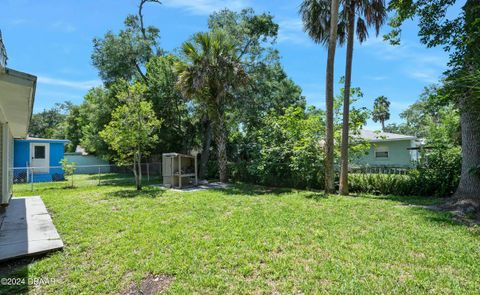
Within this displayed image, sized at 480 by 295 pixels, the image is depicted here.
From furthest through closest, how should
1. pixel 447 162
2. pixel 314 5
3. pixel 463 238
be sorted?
pixel 314 5 → pixel 447 162 → pixel 463 238

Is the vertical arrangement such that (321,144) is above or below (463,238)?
above

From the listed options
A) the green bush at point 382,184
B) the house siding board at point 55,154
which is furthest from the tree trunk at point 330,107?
the house siding board at point 55,154

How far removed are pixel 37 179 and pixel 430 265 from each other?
65.3 ft

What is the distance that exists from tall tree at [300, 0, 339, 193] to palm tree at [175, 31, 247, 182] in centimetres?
395

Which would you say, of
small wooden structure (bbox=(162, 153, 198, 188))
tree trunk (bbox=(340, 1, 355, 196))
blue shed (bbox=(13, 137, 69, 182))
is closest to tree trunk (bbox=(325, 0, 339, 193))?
tree trunk (bbox=(340, 1, 355, 196))

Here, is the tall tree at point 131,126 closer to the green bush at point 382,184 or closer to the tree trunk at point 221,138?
the tree trunk at point 221,138

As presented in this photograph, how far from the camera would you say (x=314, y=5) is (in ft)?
33.3

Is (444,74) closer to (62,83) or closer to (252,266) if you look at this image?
(252,266)

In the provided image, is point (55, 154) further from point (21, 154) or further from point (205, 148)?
point (205, 148)

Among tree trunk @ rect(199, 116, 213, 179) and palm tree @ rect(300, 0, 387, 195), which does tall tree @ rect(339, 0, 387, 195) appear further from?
tree trunk @ rect(199, 116, 213, 179)

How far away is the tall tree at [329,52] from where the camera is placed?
9688 millimetres

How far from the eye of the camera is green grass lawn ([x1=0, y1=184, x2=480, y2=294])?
3207 millimetres

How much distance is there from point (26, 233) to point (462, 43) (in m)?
10.8

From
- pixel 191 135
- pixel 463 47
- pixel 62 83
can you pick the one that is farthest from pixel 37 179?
pixel 463 47
